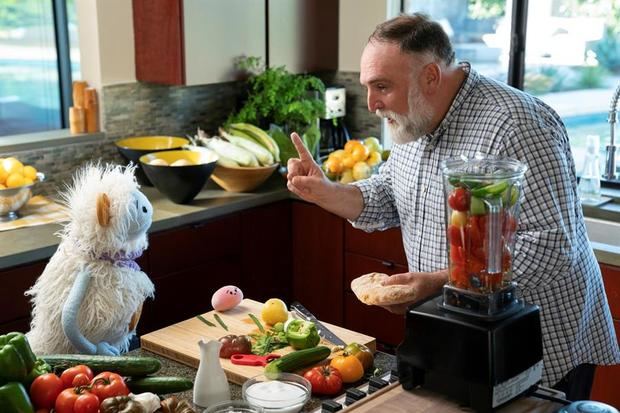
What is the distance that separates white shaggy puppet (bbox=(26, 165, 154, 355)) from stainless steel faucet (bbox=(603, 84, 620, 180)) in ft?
7.09

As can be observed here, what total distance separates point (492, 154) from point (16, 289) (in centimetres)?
170

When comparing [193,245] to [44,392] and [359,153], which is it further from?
[44,392]

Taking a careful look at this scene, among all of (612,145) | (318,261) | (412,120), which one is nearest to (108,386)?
(412,120)

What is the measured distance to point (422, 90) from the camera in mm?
2152

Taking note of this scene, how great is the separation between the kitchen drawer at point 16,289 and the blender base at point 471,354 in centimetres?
167

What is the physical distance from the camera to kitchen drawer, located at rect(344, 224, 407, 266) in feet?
11.6

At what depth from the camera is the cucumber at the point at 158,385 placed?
188cm

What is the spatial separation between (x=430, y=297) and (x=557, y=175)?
54 centimetres

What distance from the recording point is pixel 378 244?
362 centimetres

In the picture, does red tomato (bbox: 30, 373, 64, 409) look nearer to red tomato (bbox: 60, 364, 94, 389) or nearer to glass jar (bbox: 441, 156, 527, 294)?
red tomato (bbox: 60, 364, 94, 389)

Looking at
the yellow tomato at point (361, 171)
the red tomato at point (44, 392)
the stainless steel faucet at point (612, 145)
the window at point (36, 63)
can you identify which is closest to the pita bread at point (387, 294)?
the red tomato at point (44, 392)

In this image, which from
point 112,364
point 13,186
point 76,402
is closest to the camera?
point 76,402

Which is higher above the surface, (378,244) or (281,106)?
(281,106)

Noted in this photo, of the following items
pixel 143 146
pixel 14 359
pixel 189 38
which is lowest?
pixel 14 359
